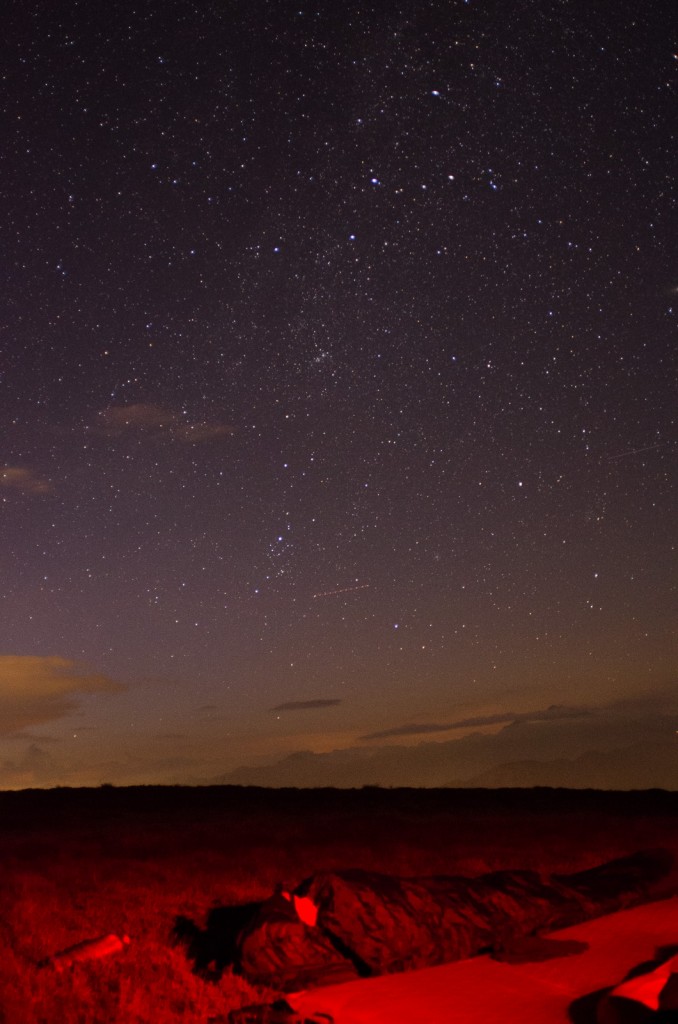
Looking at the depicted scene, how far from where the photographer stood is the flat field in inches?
344

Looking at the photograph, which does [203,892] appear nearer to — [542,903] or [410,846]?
[542,903]

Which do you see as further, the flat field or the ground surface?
the flat field

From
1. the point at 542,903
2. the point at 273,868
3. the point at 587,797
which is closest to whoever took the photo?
the point at 542,903

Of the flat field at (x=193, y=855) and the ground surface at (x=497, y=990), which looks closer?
the ground surface at (x=497, y=990)

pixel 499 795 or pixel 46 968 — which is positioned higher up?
pixel 46 968

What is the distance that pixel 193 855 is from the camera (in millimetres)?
17906

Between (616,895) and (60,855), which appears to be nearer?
(616,895)

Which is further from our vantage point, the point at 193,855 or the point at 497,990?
the point at 193,855

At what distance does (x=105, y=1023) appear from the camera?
7836mm

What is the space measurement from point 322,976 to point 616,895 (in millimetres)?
5468

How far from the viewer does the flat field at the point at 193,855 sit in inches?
344

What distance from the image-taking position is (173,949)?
408 inches

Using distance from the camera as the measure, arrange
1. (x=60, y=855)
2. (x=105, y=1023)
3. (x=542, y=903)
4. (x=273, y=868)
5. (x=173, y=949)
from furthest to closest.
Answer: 1. (x=60, y=855)
2. (x=273, y=868)
3. (x=542, y=903)
4. (x=173, y=949)
5. (x=105, y=1023)

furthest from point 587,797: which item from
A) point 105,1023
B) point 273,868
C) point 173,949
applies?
point 105,1023
